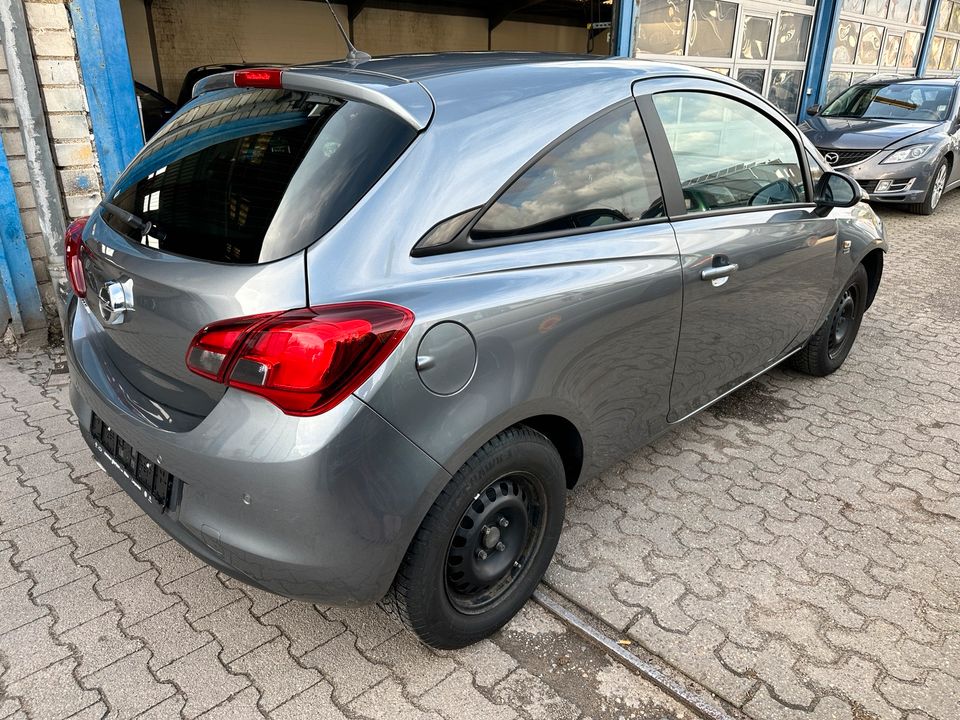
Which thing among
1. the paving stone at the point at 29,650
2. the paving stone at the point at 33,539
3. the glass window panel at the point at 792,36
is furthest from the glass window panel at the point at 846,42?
the paving stone at the point at 29,650

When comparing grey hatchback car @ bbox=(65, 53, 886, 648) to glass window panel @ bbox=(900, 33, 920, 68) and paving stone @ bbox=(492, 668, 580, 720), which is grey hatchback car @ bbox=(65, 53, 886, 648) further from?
glass window panel @ bbox=(900, 33, 920, 68)

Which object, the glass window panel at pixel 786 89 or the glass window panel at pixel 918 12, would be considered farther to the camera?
the glass window panel at pixel 918 12

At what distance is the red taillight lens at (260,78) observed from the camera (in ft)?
6.68

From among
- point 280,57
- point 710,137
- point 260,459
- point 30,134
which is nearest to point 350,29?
point 280,57

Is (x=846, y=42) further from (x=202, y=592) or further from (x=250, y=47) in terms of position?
(x=202, y=592)

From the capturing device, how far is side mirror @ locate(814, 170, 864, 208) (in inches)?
130

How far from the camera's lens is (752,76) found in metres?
10.4

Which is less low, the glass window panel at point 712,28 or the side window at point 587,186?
the glass window panel at point 712,28

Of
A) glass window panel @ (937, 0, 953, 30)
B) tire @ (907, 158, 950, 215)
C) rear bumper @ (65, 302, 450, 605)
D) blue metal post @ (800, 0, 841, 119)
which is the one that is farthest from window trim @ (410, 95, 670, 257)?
glass window panel @ (937, 0, 953, 30)

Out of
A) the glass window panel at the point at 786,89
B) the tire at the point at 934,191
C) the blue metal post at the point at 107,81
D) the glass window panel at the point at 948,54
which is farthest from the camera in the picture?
the glass window panel at the point at 948,54

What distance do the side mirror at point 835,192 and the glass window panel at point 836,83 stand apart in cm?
1040

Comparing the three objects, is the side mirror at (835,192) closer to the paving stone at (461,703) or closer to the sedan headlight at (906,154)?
the paving stone at (461,703)

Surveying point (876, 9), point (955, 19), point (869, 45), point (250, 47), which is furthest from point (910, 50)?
point (250, 47)

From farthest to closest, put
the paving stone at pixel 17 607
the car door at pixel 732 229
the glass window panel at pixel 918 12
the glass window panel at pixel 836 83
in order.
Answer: the glass window panel at pixel 918 12 < the glass window panel at pixel 836 83 < the car door at pixel 732 229 < the paving stone at pixel 17 607
